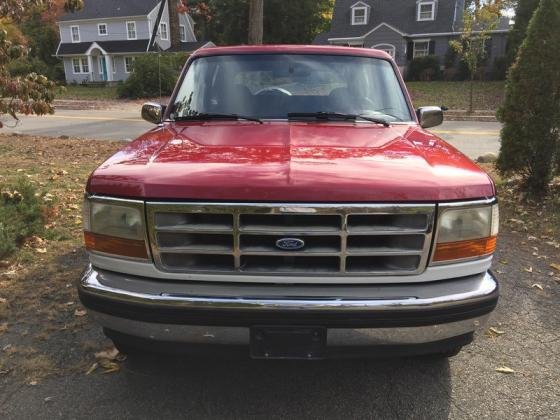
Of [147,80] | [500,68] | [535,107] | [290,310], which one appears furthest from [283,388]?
[500,68]

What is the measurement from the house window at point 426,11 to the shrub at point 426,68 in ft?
14.7

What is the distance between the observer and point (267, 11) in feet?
138

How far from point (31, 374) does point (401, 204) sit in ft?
7.48

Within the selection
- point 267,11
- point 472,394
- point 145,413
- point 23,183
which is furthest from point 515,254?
point 267,11

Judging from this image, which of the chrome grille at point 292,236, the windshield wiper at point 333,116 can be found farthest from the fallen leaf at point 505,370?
the windshield wiper at point 333,116

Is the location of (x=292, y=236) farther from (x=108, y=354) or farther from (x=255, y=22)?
(x=255, y=22)

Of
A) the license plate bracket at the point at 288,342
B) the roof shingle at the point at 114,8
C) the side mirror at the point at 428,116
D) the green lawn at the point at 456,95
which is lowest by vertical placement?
the green lawn at the point at 456,95

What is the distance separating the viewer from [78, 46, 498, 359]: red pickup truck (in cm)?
222

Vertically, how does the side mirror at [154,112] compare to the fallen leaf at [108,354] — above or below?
above

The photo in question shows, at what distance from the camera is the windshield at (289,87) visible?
11.8 ft

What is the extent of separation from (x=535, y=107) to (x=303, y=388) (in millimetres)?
4895

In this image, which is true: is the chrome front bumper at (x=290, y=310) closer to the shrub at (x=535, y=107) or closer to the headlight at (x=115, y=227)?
the headlight at (x=115, y=227)

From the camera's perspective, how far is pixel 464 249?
240 cm

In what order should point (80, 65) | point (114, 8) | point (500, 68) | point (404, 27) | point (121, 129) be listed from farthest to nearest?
point (80, 65) < point (114, 8) < point (404, 27) < point (500, 68) < point (121, 129)
